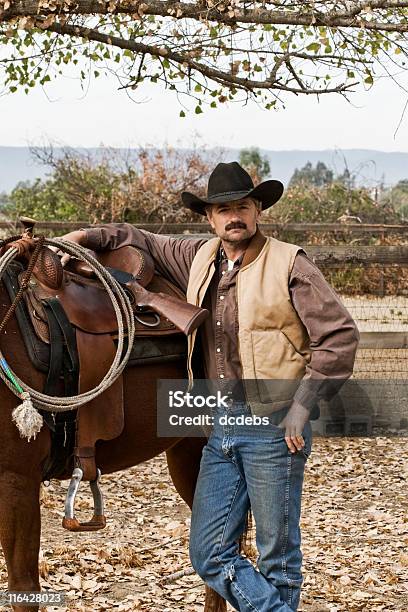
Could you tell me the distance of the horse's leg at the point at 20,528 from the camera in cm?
307

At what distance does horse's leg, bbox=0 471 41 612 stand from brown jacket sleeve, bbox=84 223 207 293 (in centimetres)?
110

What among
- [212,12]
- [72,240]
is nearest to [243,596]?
[72,240]

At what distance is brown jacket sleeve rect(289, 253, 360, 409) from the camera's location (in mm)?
2947

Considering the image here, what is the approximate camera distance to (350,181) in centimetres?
1725

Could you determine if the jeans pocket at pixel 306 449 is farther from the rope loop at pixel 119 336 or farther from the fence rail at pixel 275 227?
the fence rail at pixel 275 227

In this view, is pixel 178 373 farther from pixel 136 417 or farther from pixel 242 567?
pixel 242 567

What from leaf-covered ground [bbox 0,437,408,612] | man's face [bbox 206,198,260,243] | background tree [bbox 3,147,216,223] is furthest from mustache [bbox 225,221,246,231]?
background tree [bbox 3,147,216,223]

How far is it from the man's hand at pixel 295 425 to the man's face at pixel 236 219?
633 millimetres

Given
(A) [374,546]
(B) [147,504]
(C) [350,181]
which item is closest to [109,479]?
(B) [147,504]

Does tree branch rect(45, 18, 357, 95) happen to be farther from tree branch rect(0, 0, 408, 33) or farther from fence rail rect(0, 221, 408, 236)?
fence rail rect(0, 221, 408, 236)

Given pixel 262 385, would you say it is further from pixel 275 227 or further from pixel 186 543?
pixel 275 227

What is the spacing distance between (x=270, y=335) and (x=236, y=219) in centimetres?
44

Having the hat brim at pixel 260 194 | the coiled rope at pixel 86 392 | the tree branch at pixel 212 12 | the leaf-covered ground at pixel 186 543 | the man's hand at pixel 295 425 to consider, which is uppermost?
the tree branch at pixel 212 12

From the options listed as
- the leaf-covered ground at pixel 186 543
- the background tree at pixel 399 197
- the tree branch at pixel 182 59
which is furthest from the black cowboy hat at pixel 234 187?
the background tree at pixel 399 197
